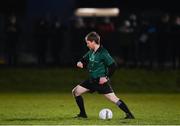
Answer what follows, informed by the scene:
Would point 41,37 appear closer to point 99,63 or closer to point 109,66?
point 99,63

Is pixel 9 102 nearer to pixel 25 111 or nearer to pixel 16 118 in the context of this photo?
pixel 25 111

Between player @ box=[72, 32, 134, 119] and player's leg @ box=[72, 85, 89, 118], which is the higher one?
player @ box=[72, 32, 134, 119]

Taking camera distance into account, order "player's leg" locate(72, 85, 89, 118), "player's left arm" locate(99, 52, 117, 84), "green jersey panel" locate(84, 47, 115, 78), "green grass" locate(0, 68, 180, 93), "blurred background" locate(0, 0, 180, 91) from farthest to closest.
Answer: "blurred background" locate(0, 0, 180, 91), "green grass" locate(0, 68, 180, 93), "player's leg" locate(72, 85, 89, 118), "green jersey panel" locate(84, 47, 115, 78), "player's left arm" locate(99, 52, 117, 84)

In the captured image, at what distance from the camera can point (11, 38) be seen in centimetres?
2859

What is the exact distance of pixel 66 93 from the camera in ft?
86.5

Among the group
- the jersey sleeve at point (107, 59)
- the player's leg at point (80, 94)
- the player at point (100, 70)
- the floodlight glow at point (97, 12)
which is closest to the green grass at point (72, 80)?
the floodlight glow at point (97, 12)

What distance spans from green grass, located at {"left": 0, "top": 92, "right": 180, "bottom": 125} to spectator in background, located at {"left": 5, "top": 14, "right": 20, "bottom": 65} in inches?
135

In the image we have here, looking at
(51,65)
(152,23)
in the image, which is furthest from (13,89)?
(152,23)

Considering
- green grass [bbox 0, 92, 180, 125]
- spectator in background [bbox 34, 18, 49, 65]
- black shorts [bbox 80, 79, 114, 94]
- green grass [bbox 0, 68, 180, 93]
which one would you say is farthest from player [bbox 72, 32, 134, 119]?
spectator in background [bbox 34, 18, 49, 65]

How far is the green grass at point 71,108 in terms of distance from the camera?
16.1 metres

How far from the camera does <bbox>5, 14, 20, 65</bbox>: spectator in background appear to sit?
1110 inches

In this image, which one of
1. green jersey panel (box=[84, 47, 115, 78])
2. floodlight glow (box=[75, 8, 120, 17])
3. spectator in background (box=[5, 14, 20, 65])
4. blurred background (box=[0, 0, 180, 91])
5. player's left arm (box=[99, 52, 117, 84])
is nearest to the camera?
player's left arm (box=[99, 52, 117, 84])

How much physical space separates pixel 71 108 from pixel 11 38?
9334 mm

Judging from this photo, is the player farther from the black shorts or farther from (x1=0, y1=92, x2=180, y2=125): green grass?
(x1=0, y1=92, x2=180, y2=125): green grass
